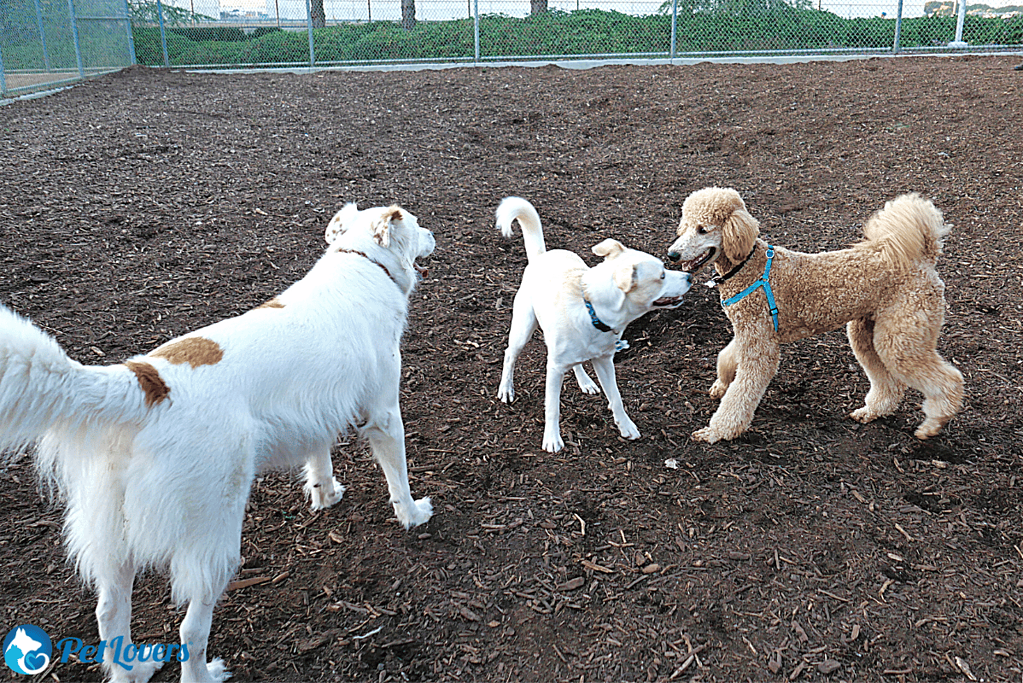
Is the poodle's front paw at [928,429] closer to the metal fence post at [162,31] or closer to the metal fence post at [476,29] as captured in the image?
the metal fence post at [476,29]

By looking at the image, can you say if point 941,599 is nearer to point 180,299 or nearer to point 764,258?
point 764,258

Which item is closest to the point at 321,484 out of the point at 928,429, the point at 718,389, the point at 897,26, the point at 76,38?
the point at 718,389

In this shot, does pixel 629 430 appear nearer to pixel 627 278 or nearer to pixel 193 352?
pixel 627 278

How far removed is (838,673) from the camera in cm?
281

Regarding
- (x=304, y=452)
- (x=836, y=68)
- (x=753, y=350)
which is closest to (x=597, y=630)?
(x=304, y=452)

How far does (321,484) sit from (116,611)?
46.5 inches

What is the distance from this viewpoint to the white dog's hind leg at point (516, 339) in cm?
452

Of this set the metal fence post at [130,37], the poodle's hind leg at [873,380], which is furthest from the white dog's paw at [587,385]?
the metal fence post at [130,37]

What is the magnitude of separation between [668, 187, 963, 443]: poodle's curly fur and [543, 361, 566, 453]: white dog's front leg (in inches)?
35.0

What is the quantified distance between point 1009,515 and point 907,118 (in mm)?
7851

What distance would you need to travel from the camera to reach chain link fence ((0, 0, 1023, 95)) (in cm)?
1558

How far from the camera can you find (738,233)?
4.03 meters

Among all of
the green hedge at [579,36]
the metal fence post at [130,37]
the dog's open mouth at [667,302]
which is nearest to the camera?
the dog's open mouth at [667,302]

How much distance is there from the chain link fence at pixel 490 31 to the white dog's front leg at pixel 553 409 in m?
13.8
